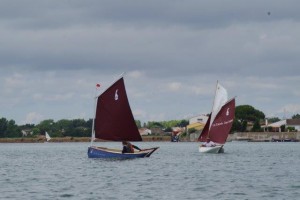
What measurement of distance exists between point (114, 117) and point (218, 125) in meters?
26.4

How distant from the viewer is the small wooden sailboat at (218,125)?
11236 cm

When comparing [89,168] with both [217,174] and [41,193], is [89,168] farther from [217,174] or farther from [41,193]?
[41,193]

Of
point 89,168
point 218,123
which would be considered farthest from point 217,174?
point 218,123

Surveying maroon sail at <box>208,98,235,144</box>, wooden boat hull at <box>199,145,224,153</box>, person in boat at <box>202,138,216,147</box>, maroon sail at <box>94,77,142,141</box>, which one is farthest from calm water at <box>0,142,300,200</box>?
person in boat at <box>202,138,216,147</box>

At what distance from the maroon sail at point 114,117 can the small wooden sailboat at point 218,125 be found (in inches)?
966

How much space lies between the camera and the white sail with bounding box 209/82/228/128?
375 ft

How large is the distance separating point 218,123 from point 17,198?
61494mm

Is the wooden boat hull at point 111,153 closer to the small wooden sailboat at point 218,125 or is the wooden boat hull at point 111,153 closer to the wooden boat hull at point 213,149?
the small wooden sailboat at point 218,125

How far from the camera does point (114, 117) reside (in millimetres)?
89062

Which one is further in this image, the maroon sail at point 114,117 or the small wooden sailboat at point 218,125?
the small wooden sailboat at point 218,125

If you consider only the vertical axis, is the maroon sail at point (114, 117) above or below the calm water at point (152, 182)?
above

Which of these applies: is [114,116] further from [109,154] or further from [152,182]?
[152,182]

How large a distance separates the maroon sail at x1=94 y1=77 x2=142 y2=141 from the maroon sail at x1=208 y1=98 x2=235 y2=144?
24.6m

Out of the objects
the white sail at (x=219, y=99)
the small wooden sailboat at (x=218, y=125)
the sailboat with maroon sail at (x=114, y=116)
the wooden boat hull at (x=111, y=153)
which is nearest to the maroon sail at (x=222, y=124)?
the small wooden sailboat at (x=218, y=125)
